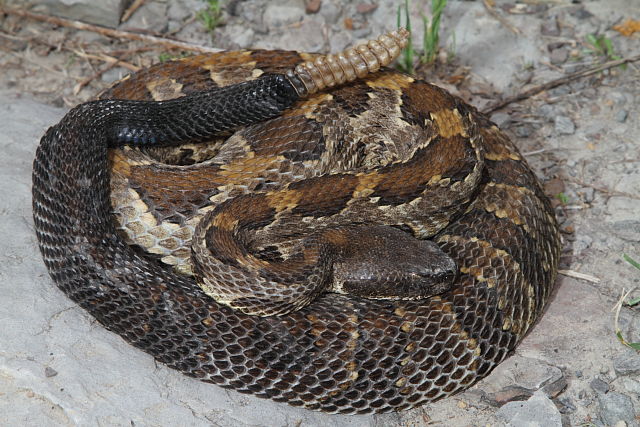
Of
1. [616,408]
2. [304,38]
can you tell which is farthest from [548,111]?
[616,408]

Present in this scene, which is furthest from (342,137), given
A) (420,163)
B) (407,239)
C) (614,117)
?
(614,117)

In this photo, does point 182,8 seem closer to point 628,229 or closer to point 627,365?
point 628,229

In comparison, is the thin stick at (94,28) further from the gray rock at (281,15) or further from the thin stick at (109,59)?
the gray rock at (281,15)

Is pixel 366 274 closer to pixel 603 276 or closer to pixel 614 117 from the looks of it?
pixel 603 276

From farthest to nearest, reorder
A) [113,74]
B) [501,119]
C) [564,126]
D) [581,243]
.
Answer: [113,74] → [501,119] → [564,126] → [581,243]

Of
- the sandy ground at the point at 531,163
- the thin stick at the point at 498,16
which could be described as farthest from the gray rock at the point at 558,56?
the thin stick at the point at 498,16

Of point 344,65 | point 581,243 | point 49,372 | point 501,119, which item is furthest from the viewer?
point 501,119

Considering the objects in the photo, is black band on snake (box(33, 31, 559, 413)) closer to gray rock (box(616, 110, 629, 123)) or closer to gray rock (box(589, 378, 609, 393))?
gray rock (box(589, 378, 609, 393))
